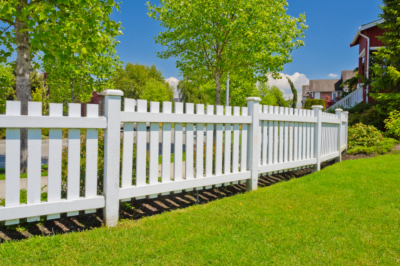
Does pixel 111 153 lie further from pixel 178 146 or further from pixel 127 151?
pixel 178 146

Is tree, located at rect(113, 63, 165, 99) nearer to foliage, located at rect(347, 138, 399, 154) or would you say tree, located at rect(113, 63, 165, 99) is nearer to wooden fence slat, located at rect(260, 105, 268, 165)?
foliage, located at rect(347, 138, 399, 154)

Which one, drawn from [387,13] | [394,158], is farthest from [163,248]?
[387,13]

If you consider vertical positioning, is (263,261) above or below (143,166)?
below

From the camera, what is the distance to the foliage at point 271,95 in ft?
141

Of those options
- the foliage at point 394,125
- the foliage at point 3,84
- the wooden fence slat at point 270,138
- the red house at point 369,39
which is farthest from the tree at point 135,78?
the wooden fence slat at point 270,138

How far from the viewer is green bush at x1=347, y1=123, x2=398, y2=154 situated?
8758 mm

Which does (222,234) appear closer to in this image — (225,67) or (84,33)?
(84,33)

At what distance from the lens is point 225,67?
963 cm

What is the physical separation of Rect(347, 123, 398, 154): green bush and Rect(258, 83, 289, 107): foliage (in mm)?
31318

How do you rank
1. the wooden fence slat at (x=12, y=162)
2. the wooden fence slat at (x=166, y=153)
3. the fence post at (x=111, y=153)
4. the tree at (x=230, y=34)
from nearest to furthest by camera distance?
the wooden fence slat at (x=12, y=162), the fence post at (x=111, y=153), the wooden fence slat at (x=166, y=153), the tree at (x=230, y=34)

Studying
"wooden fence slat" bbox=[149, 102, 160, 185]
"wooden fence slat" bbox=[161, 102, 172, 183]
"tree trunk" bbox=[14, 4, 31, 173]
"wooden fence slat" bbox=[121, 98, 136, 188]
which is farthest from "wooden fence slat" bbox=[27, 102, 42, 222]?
"tree trunk" bbox=[14, 4, 31, 173]

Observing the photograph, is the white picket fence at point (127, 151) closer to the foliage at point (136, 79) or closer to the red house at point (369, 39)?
the red house at point (369, 39)

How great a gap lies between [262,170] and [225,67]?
564 centimetres

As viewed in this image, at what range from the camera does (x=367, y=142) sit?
370 inches
